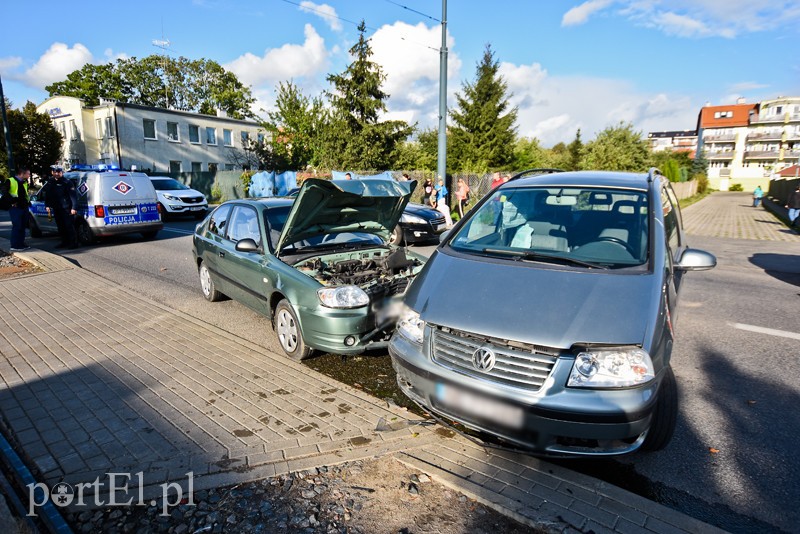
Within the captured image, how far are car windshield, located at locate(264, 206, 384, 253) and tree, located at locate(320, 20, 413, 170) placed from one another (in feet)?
88.8

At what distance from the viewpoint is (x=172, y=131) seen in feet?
125

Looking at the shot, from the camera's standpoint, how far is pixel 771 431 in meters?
3.44

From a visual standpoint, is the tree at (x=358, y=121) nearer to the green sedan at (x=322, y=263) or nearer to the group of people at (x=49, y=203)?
the group of people at (x=49, y=203)

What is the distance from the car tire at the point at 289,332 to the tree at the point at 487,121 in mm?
32541

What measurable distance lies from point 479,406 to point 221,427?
6.43ft

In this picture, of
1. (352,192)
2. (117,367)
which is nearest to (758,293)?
(352,192)

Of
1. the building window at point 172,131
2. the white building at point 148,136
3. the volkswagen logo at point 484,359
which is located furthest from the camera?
the building window at point 172,131

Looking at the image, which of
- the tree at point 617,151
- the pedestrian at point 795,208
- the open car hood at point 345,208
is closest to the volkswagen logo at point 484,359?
the open car hood at point 345,208

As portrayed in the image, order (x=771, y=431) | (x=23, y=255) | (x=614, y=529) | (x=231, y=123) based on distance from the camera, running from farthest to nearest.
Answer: (x=231, y=123)
(x=23, y=255)
(x=771, y=431)
(x=614, y=529)

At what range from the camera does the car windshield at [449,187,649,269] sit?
340 cm

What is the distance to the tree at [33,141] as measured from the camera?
3844 cm

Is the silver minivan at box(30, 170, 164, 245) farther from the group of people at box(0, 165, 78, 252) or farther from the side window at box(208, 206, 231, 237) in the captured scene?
the side window at box(208, 206, 231, 237)

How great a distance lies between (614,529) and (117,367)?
4.42m

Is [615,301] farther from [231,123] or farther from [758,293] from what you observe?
[231,123]
